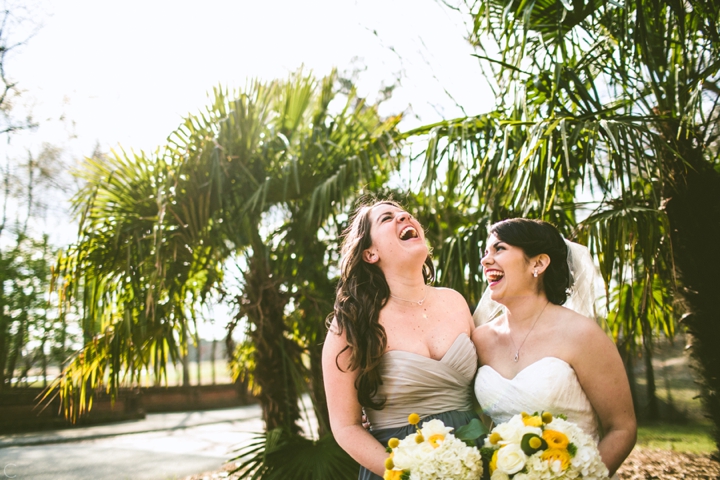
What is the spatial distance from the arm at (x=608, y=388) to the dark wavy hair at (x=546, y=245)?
304 millimetres

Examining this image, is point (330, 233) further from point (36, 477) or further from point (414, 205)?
point (36, 477)

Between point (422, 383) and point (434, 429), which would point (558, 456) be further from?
point (422, 383)

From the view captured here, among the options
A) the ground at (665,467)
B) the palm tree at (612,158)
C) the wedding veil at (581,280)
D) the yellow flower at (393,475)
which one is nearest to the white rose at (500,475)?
the yellow flower at (393,475)

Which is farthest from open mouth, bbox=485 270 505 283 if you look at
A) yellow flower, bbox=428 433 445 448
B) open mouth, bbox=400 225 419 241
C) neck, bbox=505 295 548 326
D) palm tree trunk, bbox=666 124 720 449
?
palm tree trunk, bbox=666 124 720 449

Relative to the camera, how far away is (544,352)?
2.08 m

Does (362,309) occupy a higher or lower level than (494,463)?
higher

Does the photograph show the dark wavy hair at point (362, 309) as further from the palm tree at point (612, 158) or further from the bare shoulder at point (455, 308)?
the palm tree at point (612, 158)

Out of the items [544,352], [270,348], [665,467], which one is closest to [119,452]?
[270,348]

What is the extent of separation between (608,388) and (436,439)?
2.47 ft

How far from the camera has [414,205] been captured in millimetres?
4430

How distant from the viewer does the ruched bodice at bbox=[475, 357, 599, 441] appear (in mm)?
1974

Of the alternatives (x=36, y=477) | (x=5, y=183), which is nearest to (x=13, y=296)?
(x=5, y=183)

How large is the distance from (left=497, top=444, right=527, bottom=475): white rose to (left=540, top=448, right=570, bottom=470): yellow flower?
61 millimetres

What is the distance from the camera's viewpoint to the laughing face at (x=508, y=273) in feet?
7.19
